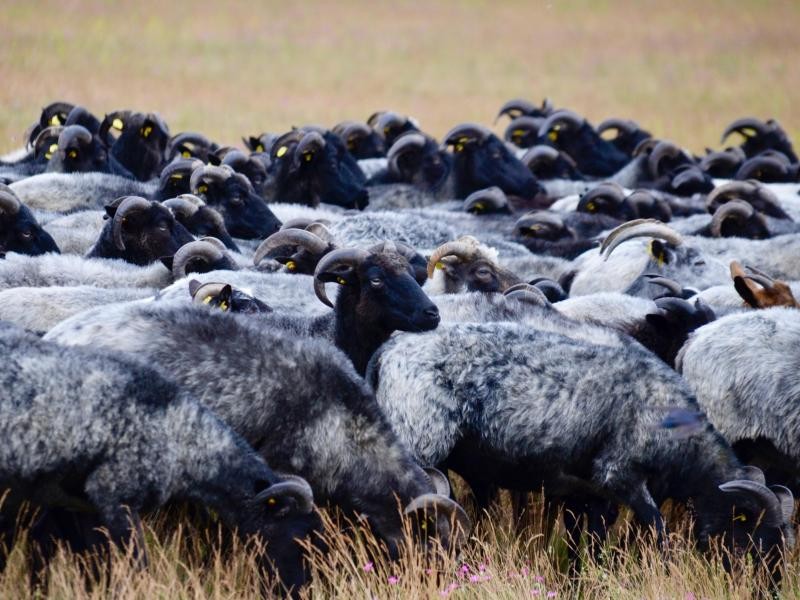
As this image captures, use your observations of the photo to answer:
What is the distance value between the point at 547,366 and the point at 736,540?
1.45m

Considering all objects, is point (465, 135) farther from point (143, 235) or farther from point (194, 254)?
point (194, 254)

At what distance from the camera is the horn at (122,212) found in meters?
11.5

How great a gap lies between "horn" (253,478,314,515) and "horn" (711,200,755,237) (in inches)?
331

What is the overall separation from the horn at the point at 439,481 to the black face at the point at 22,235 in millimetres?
5277

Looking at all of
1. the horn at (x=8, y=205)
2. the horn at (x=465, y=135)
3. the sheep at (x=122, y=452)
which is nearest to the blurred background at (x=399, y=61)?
the horn at (x=465, y=135)

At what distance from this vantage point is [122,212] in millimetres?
11555

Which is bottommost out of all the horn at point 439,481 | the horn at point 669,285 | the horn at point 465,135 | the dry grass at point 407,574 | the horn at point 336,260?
the dry grass at point 407,574

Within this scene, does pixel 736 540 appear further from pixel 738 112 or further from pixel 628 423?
pixel 738 112

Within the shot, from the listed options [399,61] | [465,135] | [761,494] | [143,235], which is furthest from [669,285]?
[399,61]

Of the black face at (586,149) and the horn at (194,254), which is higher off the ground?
the horn at (194,254)

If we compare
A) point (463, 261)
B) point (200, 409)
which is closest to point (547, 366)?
point (200, 409)

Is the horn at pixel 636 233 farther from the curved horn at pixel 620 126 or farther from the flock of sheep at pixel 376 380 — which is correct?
the curved horn at pixel 620 126

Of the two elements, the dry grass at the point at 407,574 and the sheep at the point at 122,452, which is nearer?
the sheep at the point at 122,452

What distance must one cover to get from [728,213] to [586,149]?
7.07 metres
